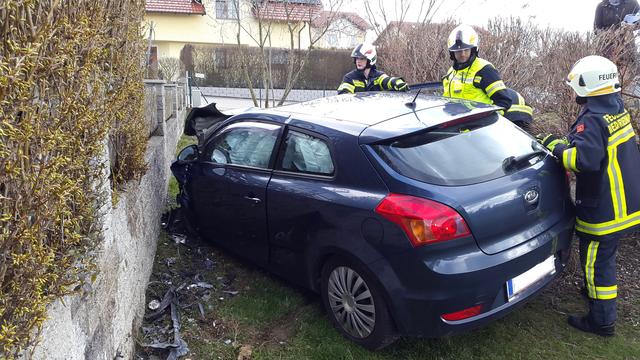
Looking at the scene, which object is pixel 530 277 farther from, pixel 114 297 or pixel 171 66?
pixel 171 66

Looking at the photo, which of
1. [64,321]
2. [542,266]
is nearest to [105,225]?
[64,321]

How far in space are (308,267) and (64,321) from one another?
168 centimetres

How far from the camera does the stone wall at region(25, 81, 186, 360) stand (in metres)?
1.95

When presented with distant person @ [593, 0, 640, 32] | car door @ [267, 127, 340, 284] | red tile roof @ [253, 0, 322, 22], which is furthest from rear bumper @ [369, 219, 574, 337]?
red tile roof @ [253, 0, 322, 22]

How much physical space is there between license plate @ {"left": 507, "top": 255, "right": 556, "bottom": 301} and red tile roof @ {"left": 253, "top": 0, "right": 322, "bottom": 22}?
7642mm

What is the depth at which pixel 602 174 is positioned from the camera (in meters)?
3.17

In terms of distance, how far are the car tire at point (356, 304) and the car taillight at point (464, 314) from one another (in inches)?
14.0

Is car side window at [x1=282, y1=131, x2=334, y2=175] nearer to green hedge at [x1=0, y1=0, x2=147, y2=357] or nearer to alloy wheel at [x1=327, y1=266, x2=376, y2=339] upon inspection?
alloy wheel at [x1=327, y1=266, x2=376, y2=339]

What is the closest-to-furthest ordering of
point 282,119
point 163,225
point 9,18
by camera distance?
point 9,18 → point 282,119 → point 163,225

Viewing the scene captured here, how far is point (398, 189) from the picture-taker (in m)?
2.76

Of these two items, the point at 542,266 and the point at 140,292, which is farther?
the point at 140,292

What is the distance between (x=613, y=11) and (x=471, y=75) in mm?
3156

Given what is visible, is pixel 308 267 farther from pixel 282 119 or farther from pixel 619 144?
pixel 619 144

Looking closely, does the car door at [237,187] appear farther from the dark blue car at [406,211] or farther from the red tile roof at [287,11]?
the red tile roof at [287,11]
